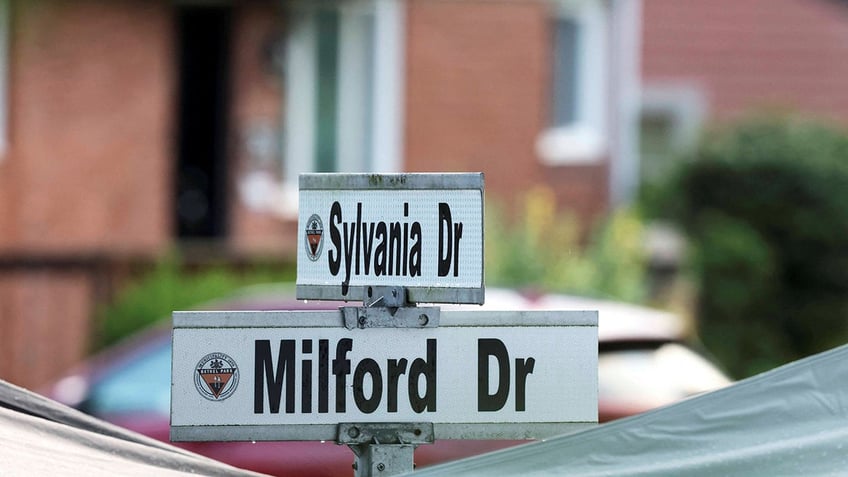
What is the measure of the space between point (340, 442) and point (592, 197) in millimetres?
13747

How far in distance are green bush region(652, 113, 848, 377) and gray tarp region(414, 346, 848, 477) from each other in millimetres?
10488

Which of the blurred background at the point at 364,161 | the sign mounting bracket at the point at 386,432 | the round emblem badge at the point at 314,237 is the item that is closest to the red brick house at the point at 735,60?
the blurred background at the point at 364,161

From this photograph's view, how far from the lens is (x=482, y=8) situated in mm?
15344

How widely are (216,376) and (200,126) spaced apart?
1326cm

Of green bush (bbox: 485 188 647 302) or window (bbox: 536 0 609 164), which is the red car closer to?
green bush (bbox: 485 188 647 302)

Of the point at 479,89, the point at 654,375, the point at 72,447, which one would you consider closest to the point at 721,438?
the point at 72,447

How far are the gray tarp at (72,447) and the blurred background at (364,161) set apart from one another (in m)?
9.18

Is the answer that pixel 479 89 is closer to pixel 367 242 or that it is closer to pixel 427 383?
pixel 367 242

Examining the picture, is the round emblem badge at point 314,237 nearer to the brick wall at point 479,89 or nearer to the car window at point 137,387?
the car window at point 137,387

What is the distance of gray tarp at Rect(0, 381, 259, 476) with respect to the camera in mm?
2719

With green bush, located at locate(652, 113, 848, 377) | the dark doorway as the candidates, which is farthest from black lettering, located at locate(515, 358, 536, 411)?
the dark doorway

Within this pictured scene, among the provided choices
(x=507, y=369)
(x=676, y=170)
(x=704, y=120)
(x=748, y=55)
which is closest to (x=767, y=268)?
(x=676, y=170)

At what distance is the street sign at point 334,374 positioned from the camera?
9.34 feet

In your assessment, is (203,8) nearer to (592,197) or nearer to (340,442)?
(592,197)
